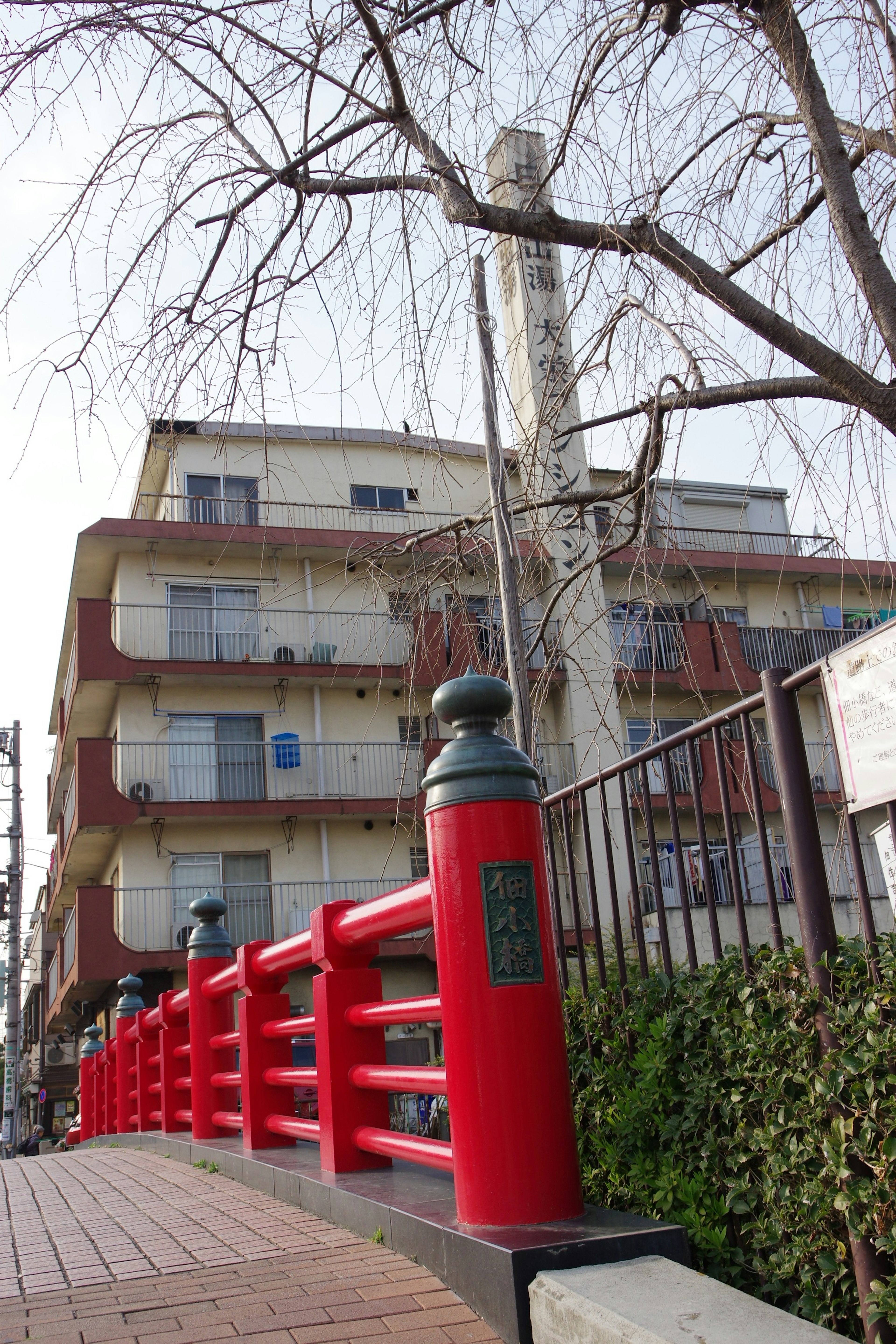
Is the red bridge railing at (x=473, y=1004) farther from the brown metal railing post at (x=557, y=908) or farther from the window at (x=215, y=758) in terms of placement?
the window at (x=215, y=758)

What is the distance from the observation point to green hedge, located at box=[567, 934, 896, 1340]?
243 cm

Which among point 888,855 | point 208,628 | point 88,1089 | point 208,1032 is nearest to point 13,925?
point 208,628

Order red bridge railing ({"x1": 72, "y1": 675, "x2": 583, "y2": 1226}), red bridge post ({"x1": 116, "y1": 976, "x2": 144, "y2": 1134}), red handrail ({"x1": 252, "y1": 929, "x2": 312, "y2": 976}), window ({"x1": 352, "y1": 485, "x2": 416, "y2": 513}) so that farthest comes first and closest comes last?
window ({"x1": 352, "y1": 485, "x2": 416, "y2": 513})
red bridge post ({"x1": 116, "y1": 976, "x2": 144, "y2": 1134})
red handrail ({"x1": 252, "y1": 929, "x2": 312, "y2": 976})
red bridge railing ({"x1": 72, "y1": 675, "x2": 583, "y2": 1226})

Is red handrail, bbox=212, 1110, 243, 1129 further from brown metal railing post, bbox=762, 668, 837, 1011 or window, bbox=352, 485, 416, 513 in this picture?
window, bbox=352, 485, 416, 513

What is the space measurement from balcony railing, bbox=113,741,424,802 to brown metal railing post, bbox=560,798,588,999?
17.5 meters

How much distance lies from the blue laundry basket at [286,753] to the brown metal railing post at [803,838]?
20.6 metres

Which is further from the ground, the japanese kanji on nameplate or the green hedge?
the japanese kanji on nameplate

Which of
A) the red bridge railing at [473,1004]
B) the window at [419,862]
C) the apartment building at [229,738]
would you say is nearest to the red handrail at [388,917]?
the red bridge railing at [473,1004]

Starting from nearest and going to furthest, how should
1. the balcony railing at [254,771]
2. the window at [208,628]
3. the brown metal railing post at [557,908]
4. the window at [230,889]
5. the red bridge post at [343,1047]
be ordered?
the brown metal railing post at [557,908] → the red bridge post at [343,1047] → the window at [230,889] → the balcony railing at [254,771] → the window at [208,628]

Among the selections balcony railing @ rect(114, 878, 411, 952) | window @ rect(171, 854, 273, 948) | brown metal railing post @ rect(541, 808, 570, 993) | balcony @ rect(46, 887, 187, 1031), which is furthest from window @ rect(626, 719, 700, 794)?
brown metal railing post @ rect(541, 808, 570, 993)

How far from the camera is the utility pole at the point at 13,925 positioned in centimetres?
2778

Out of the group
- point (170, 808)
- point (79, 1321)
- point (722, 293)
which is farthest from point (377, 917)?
point (170, 808)

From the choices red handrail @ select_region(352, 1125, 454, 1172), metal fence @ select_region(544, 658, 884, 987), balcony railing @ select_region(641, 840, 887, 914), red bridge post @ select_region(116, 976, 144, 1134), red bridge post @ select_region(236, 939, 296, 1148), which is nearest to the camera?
metal fence @ select_region(544, 658, 884, 987)

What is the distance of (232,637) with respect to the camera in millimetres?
23734
